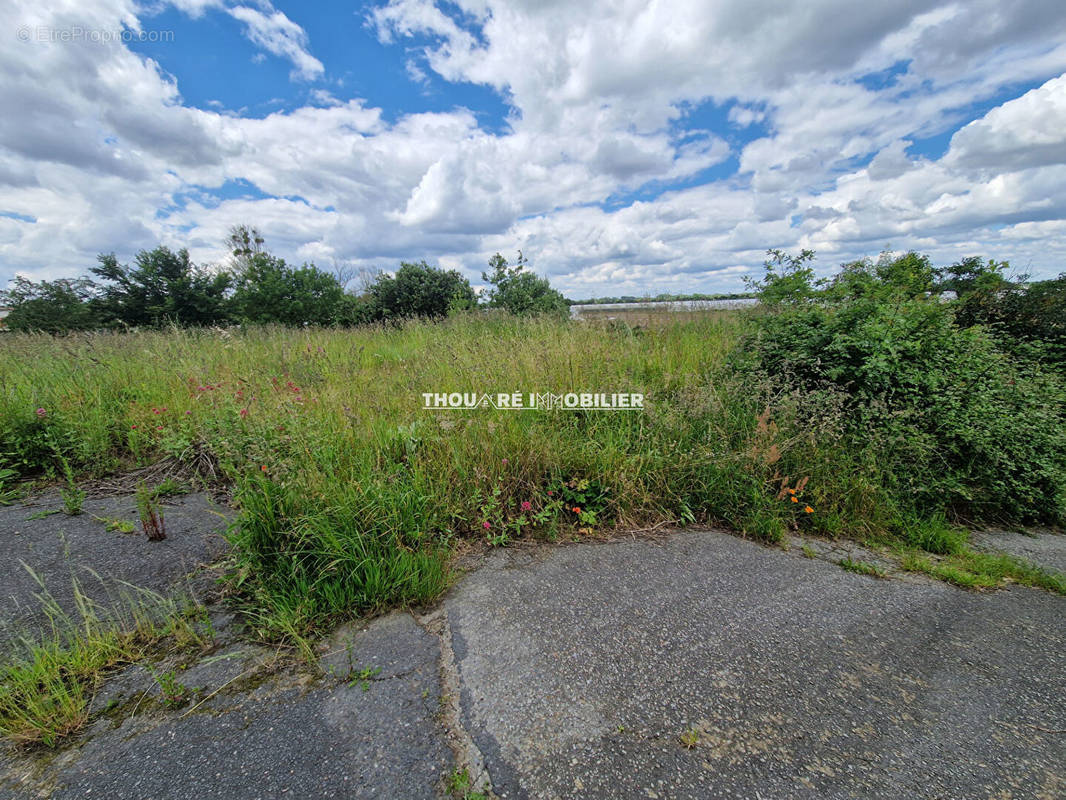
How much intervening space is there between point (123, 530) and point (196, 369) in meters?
2.57

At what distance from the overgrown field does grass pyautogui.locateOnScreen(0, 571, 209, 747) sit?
28 centimetres

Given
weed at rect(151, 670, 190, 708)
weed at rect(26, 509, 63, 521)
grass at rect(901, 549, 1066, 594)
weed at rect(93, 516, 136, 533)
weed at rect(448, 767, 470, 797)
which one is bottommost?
grass at rect(901, 549, 1066, 594)

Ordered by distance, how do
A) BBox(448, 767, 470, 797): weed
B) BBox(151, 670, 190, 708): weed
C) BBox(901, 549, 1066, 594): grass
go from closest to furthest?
1. BBox(448, 767, 470, 797): weed
2. BBox(151, 670, 190, 708): weed
3. BBox(901, 549, 1066, 594): grass

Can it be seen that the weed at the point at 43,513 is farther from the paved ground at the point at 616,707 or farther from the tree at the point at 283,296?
the tree at the point at 283,296

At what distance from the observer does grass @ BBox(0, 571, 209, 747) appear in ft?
4.22

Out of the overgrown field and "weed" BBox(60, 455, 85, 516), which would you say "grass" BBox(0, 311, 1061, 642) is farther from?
"weed" BBox(60, 455, 85, 516)

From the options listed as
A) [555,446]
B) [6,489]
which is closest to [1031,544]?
[555,446]

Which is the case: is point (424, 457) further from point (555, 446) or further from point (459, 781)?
point (459, 781)

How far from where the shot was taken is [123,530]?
2453 mm

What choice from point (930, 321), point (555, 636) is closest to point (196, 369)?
point (555, 636)

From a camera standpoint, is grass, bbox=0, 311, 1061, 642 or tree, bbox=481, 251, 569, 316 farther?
tree, bbox=481, 251, 569, 316

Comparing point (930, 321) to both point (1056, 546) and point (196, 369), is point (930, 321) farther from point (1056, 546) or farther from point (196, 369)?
point (196, 369)

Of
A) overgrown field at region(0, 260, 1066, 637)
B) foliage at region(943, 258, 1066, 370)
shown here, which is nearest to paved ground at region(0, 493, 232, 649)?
overgrown field at region(0, 260, 1066, 637)

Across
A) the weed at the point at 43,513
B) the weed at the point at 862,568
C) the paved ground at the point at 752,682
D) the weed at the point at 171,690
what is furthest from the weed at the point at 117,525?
the weed at the point at 862,568
